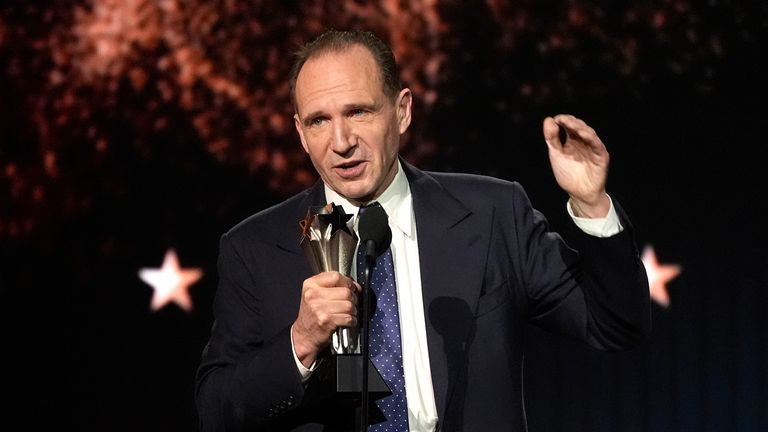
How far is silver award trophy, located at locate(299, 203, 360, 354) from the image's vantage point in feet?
5.25

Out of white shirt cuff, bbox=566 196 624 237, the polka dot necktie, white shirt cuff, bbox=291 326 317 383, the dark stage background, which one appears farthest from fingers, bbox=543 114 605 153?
the dark stage background

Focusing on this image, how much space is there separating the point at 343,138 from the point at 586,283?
491mm

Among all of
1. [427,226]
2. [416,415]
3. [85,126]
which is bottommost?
[416,415]

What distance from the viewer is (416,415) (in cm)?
188

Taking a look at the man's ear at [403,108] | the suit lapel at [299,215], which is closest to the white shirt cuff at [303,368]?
the suit lapel at [299,215]

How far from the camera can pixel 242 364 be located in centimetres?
192

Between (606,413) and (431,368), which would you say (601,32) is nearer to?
(606,413)

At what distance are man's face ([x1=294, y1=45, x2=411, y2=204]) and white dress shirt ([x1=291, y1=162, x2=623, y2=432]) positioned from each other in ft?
0.31

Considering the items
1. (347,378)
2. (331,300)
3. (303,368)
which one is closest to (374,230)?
(331,300)

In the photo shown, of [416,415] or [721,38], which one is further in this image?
[721,38]

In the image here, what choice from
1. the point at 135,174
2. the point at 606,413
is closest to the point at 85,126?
the point at 135,174

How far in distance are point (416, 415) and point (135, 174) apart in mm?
1764

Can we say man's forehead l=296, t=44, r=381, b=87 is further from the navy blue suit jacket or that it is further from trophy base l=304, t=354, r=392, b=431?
trophy base l=304, t=354, r=392, b=431

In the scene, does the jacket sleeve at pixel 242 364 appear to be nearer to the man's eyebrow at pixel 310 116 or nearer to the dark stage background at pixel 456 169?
the man's eyebrow at pixel 310 116
